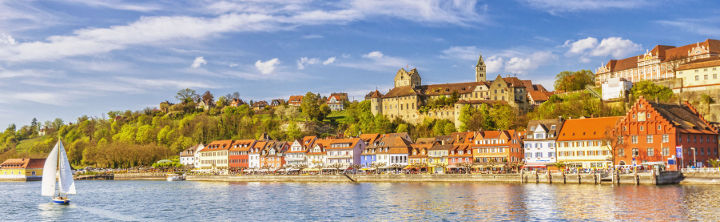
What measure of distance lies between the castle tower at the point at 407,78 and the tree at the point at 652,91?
56.6m

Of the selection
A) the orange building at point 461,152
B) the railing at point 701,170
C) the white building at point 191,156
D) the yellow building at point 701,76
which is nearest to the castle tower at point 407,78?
the white building at point 191,156

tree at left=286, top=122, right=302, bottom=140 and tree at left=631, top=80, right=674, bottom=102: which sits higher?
tree at left=631, top=80, right=674, bottom=102

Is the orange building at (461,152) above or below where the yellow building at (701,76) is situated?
below

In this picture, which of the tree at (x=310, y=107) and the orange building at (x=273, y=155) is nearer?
the orange building at (x=273, y=155)

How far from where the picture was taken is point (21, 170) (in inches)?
5374

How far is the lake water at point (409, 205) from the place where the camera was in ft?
153

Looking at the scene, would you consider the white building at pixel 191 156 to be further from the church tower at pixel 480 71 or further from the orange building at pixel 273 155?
the church tower at pixel 480 71

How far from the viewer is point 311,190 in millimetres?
75812

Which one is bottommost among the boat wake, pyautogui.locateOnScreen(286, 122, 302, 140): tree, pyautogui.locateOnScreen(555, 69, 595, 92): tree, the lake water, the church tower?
the boat wake

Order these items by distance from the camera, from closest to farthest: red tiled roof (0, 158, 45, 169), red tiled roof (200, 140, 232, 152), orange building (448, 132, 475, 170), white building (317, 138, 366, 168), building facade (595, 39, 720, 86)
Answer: orange building (448, 132, 475, 170)
building facade (595, 39, 720, 86)
white building (317, 138, 366, 168)
red tiled roof (200, 140, 232, 152)
red tiled roof (0, 158, 45, 169)

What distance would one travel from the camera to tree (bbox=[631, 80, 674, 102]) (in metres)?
96.7

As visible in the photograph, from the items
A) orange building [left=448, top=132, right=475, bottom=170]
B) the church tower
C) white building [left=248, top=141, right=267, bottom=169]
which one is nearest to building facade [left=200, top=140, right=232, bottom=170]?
white building [left=248, top=141, right=267, bottom=169]

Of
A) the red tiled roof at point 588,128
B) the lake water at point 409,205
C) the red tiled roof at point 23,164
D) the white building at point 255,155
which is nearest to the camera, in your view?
the lake water at point 409,205

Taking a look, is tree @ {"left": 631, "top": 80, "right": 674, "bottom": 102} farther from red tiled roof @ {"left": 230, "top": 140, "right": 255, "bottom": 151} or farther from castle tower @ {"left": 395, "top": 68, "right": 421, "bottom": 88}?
red tiled roof @ {"left": 230, "top": 140, "right": 255, "bottom": 151}
